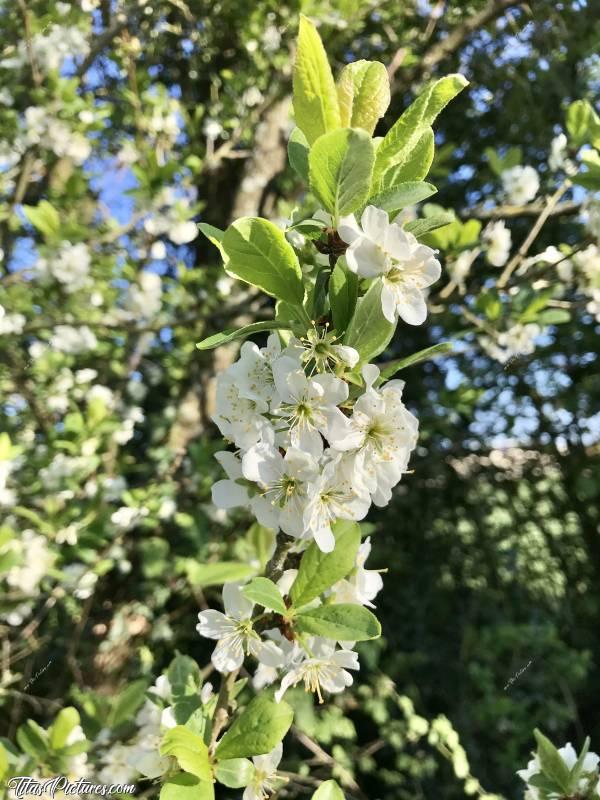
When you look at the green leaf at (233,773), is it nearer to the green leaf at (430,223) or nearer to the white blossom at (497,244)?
the green leaf at (430,223)

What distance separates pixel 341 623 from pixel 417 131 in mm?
523

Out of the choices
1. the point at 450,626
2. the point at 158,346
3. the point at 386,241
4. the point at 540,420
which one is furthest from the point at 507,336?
the point at 450,626

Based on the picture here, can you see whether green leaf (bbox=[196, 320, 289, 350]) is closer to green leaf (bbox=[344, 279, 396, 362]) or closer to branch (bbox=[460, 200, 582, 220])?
green leaf (bbox=[344, 279, 396, 362])

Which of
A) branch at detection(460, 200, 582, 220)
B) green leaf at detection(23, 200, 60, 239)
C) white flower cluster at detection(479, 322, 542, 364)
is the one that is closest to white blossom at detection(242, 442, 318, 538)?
white flower cluster at detection(479, 322, 542, 364)

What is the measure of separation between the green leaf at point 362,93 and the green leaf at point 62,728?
103 centimetres

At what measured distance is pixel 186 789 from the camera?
0.62 metres

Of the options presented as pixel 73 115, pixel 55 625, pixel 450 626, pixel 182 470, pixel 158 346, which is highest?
pixel 73 115

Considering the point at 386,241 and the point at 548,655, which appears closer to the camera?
the point at 386,241

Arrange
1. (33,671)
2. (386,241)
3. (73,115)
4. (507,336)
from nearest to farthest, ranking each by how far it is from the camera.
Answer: (386,241) < (507,336) < (73,115) < (33,671)

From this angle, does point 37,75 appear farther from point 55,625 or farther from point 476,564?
point 476,564

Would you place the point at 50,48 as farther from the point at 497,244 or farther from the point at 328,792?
the point at 328,792

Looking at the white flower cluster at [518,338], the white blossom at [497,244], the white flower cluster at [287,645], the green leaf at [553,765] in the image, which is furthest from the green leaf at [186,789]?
the white blossom at [497,244]

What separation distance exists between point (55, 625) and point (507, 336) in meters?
2.23

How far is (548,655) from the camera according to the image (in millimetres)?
2875
